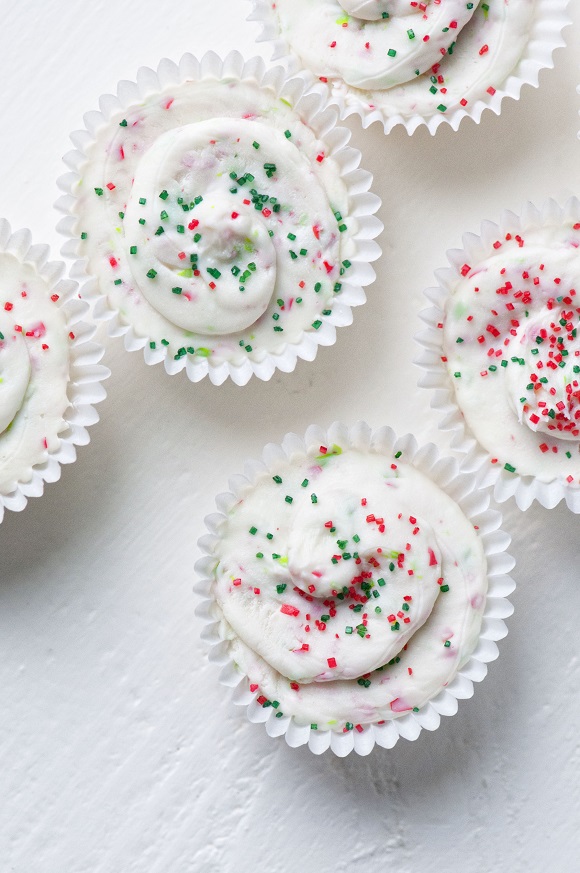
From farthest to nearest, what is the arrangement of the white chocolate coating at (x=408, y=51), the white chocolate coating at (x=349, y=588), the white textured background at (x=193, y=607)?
the white textured background at (x=193, y=607), the white chocolate coating at (x=408, y=51), the white chocolate coating at (x=349, y=588)

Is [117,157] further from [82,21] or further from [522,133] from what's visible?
[522,133]

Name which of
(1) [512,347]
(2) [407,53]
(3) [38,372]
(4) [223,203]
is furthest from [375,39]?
(3) [38,372]

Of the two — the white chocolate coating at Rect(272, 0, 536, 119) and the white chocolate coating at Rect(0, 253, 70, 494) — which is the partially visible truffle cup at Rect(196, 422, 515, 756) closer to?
the white chocolate coating at Rect(0, 253, 70, 494)

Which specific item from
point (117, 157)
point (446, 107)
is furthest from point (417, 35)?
point (117, 157)

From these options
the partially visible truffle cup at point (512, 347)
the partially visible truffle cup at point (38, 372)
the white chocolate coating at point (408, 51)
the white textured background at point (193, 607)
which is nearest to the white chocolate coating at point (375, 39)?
the white chocolate coating at point (408, 51)

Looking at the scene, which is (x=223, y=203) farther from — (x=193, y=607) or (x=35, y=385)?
(x=193, y=607)

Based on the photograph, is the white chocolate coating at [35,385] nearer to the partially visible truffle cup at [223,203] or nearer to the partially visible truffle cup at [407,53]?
the partially visible truffle cup at [223,203]

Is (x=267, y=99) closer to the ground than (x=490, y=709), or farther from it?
farther from it

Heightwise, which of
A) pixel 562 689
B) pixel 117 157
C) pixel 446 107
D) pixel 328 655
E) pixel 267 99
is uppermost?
pixel 446 107

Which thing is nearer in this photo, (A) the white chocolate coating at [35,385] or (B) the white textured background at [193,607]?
(A) the white chocolate coating at [35,385]
